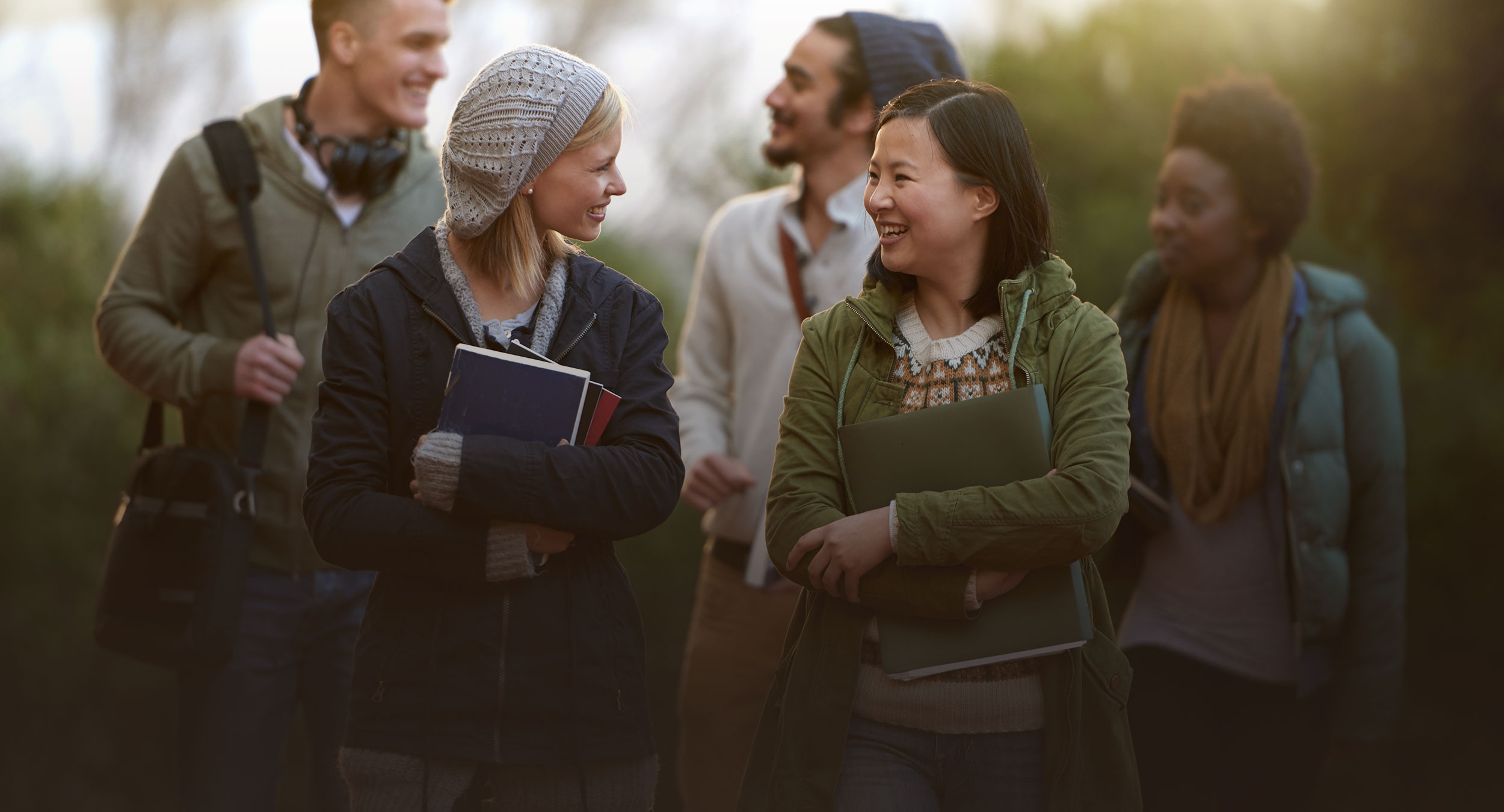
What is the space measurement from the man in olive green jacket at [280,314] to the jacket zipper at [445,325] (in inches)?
34.6

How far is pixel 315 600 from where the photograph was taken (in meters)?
2.72

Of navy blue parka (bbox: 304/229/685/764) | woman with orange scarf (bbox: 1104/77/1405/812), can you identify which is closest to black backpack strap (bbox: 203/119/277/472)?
navy blue parka (bbox: 304/229/685/764)

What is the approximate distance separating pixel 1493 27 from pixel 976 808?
3.04m

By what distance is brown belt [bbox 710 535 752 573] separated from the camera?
3291 mm

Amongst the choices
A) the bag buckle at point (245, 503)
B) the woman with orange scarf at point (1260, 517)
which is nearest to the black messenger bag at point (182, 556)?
the bag buckle at point (245, 503)

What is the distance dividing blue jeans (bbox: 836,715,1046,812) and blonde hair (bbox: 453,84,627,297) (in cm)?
92

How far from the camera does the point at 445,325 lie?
75.7 inches

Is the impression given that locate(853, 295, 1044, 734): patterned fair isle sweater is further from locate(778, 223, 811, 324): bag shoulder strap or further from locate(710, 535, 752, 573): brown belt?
locate(710, 535, 752, 573): brown belt

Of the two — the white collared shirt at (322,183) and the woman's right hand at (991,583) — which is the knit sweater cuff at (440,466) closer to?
the woman's right hand at (991,583)

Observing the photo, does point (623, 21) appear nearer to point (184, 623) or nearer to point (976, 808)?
point (184, 623)

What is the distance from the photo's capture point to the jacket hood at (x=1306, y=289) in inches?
121

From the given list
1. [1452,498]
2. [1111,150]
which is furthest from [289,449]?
[1452,498]

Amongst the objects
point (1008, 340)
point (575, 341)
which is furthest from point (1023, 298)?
point (575, 341)

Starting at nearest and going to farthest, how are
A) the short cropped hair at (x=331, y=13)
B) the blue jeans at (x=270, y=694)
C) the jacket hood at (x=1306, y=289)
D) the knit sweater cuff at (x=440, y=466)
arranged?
the knit sweater cuff at (x=440, y=466) → the blue jeans at (x=270, y=694) → the short cropped hair at (x=331, y=13) → the jacket hood at (x=1306, y=289)
